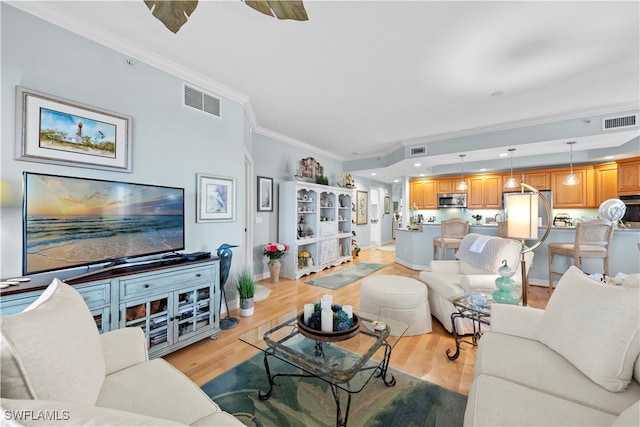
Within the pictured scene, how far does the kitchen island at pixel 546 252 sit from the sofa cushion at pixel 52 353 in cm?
526

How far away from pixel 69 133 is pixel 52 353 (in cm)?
183

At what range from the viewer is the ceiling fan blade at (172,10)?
1.32m

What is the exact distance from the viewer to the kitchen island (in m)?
3.69

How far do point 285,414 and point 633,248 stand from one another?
5.05 meters

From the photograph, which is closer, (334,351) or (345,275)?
(334,351)

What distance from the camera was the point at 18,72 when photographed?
178cm

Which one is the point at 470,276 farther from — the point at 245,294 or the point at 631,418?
the point at 245,294

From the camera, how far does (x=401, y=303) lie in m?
2.54

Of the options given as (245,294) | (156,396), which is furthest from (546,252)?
(156,396)

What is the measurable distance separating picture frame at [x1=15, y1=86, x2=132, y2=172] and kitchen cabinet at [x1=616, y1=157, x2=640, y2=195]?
7639 mm

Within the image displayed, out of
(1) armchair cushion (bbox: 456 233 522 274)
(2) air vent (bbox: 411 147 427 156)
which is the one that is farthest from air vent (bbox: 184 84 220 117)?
(2) air vent (bbox: 411 147 427 156)

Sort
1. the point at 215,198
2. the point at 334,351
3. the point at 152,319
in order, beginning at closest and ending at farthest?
the point at 334,351
the point at 152,319
the point at 215,198

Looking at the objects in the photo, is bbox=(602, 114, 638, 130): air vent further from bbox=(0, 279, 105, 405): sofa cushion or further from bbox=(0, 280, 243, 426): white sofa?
bbox=(0, 279, 105, 405): sofa cushion

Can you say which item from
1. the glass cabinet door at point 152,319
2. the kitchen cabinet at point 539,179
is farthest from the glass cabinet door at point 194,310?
the kitchen cabinet at point 539,179
